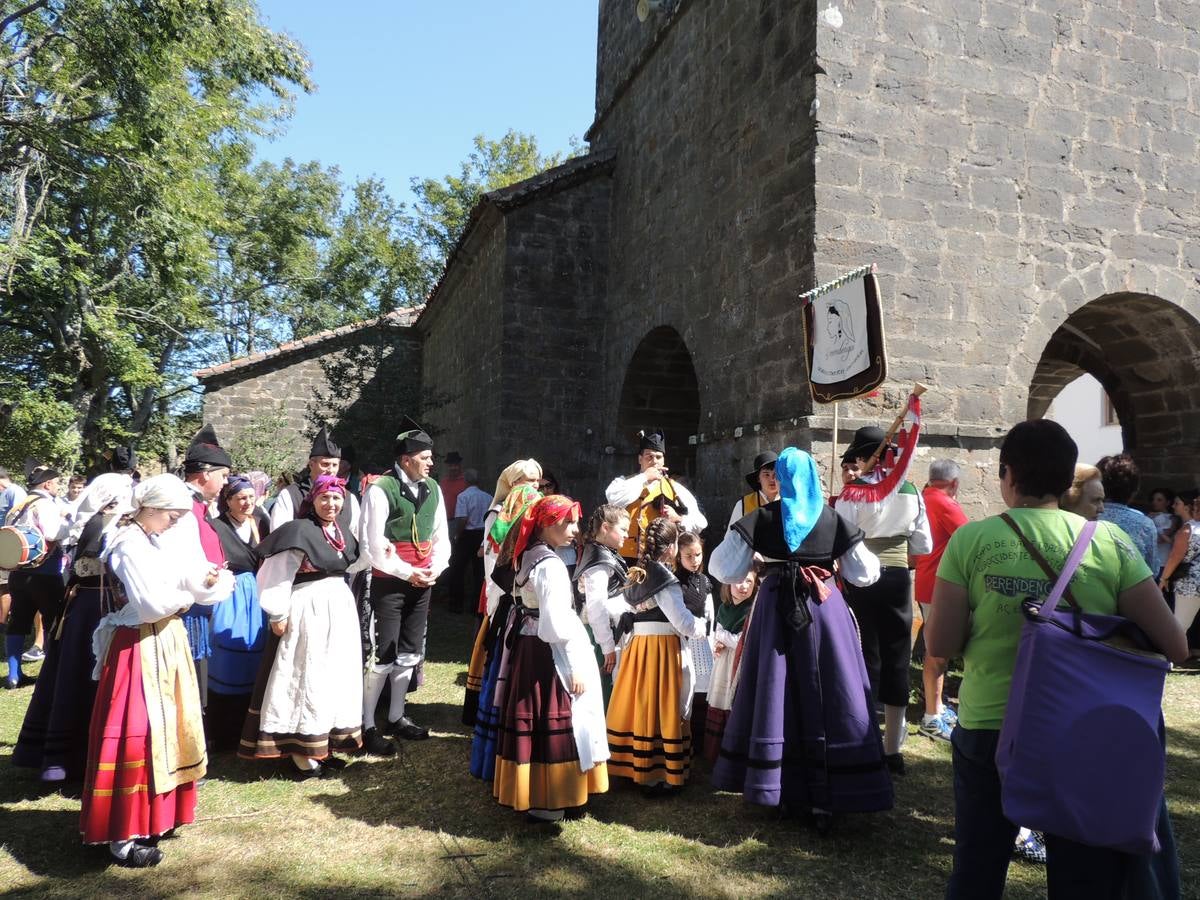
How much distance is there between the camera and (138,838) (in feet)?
10.8

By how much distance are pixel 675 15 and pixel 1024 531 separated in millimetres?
8696

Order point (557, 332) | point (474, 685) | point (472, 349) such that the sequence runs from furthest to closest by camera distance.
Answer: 1. point (472, 349)
2. point (557, 332)
3. point (474, 685)

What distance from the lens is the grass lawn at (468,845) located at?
3186mm

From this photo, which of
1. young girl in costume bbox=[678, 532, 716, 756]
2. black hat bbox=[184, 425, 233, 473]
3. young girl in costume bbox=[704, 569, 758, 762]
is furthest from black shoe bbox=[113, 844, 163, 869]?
young girl in costume bbox=[704, 569, 758, 762]

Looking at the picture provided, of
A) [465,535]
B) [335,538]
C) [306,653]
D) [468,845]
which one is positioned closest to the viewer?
[468,845]

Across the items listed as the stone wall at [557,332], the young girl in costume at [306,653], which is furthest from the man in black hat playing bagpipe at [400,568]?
the stone wall at [557,332]

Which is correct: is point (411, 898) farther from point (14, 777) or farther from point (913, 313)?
point (913, 313)

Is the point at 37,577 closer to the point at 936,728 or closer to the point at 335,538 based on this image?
the point at 335,538

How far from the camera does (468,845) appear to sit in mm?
3566

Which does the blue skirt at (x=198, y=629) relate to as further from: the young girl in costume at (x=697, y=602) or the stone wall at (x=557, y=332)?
the stone wall at (x=557, y=332)

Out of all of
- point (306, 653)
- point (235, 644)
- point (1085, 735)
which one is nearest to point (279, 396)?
point (235, 644)

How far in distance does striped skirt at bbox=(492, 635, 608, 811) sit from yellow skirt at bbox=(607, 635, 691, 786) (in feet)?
1.69

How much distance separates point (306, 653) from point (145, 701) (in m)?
1.02

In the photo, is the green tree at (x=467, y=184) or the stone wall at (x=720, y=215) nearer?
the stone wall at (x=720, y=215)
